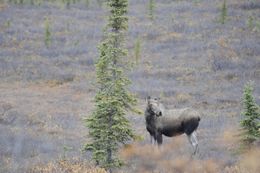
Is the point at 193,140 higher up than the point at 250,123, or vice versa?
the point at 250,123

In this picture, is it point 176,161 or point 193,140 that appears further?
point 193,140

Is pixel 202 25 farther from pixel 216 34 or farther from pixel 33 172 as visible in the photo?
pixel 33 172

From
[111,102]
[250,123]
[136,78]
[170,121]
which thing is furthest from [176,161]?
[136,78]

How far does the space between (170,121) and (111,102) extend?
4.06 meters

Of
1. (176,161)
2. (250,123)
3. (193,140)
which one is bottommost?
(193,140)

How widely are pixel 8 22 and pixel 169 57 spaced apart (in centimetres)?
2364

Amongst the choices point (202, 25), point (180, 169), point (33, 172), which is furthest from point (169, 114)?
point (202, 25)

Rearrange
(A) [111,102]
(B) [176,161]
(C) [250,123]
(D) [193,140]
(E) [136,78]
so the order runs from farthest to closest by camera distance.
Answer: (E) [136,78] < (D) [193,140] < (C) [250,123] < (B) [176,161] < (A) [111,102]

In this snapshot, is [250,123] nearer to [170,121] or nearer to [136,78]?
[170,121]

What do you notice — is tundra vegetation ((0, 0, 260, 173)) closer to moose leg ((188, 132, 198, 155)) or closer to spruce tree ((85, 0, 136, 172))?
moose leg ((188, 132, 198, 155))

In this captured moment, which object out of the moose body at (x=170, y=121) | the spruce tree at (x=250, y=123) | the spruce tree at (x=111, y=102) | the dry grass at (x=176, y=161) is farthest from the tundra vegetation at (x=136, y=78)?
the moose body at (x=170, y=121)

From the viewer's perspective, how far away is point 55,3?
8106 centimetres

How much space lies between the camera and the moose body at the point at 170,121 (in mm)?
18734

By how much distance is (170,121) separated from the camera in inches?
746
